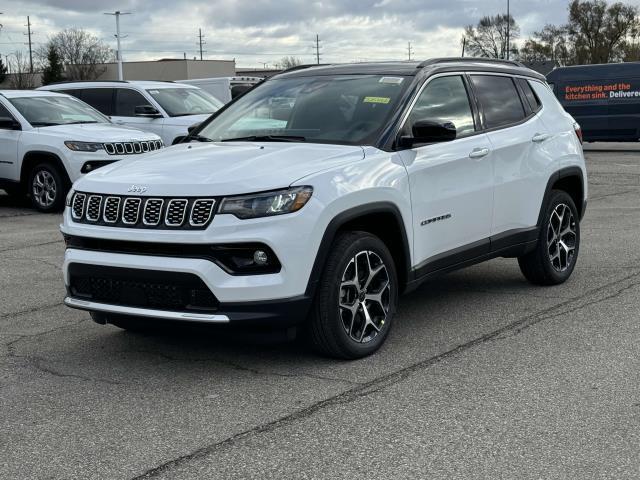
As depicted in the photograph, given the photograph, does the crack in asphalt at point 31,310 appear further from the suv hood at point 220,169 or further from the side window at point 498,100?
the side window at point 498,100

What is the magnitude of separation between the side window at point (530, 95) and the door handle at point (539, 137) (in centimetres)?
24

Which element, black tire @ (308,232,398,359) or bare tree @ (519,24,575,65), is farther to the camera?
A: bare tree @ (519,24,575,65)

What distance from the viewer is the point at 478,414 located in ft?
14.6

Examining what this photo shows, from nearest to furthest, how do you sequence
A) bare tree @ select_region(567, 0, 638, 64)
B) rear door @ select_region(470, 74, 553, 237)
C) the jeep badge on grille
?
the jeep badge on grille < rear door @ select_region(470, 74, 553, 237) < bare tree @ select_region(567, 0, 638, 64)

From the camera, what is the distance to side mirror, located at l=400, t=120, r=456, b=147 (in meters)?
5.61

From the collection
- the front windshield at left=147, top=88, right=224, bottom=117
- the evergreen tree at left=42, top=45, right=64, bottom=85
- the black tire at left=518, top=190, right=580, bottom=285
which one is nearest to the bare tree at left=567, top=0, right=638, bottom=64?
the evergreen tree at left=42, top=45, right=64, bottom=85

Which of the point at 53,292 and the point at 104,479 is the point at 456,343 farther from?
the point at 53,292

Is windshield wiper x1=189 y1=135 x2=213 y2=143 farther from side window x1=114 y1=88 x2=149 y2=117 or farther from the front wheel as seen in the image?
side window x1=114 y1=88 x2=149 y2=117

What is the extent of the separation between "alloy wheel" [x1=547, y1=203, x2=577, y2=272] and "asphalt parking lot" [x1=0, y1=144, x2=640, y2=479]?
39 centimetres

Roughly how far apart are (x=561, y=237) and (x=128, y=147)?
25.4 ft

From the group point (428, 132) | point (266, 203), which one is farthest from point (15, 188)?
point (266, 203)

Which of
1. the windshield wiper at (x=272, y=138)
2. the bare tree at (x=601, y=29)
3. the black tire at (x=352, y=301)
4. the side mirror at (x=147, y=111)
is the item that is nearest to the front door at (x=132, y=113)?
the side mirror at (x=147, y=111)

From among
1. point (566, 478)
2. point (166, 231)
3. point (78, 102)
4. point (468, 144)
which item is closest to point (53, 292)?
point (166, 231)

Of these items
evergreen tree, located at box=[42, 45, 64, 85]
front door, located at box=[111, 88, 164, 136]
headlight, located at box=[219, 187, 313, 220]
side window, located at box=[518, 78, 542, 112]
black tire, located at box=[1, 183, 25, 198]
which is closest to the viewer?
headlight, located at box=[219, 187, 313, 220]
